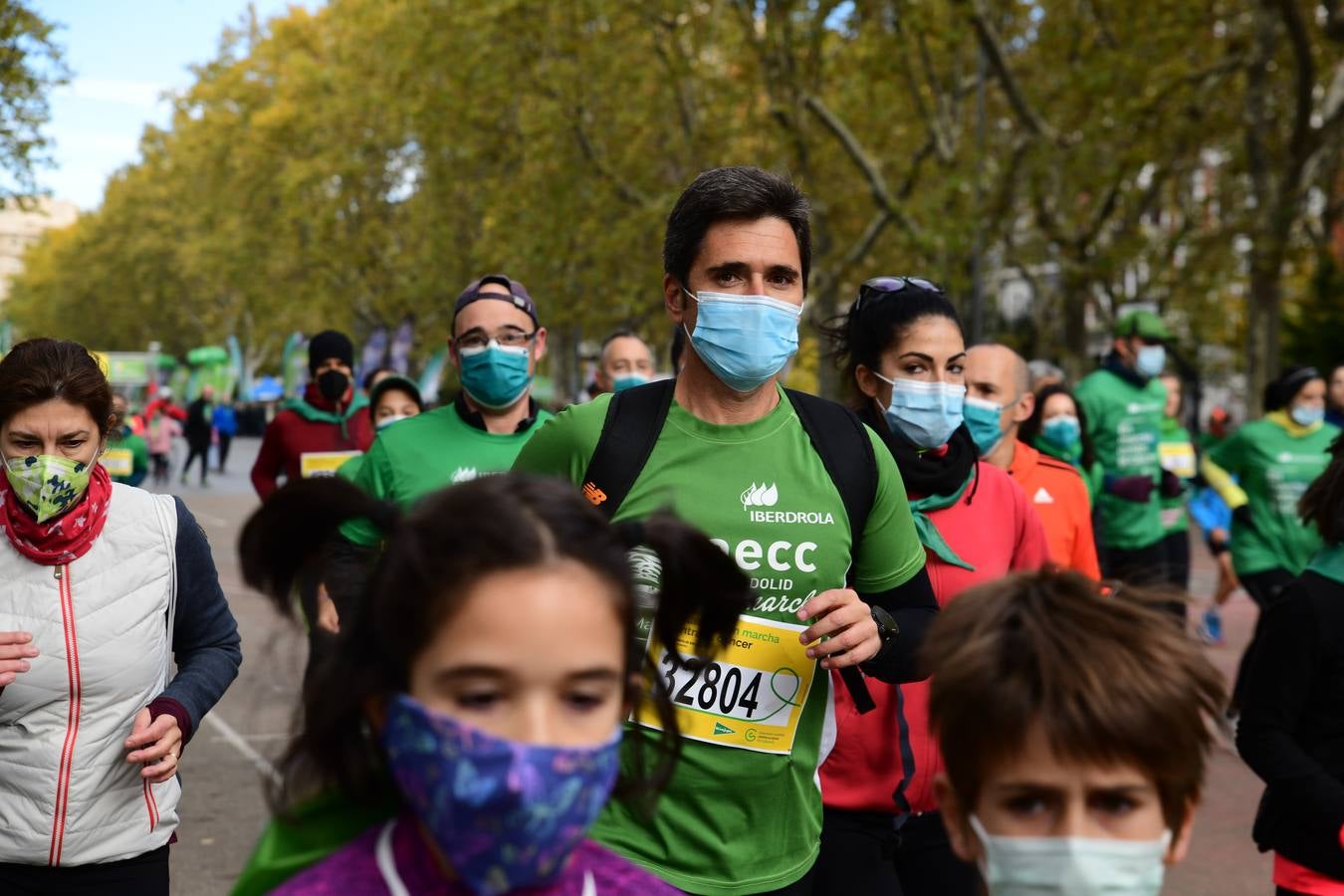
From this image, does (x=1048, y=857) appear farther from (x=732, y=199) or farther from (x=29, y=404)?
(x=29, y=404)

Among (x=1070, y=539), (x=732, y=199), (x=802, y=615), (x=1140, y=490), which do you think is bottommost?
(x=1140, y=490)

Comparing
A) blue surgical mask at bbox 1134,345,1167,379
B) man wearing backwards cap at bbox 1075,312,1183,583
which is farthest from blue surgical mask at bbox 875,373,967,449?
blue surgical mask at bbox 1134,345,1167,379

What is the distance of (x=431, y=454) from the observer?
5.24 meters

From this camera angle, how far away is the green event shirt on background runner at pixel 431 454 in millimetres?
5160

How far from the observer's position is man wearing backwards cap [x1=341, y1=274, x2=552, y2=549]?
521cm

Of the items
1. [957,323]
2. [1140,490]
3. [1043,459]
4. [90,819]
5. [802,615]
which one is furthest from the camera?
[1140,490]

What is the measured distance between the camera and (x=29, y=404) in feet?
11.9

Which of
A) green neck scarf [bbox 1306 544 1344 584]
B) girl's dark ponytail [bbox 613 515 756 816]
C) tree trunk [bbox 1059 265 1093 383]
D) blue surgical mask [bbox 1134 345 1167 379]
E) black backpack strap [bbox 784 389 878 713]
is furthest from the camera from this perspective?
tree trunk [bbox 1059 265 1093 383]

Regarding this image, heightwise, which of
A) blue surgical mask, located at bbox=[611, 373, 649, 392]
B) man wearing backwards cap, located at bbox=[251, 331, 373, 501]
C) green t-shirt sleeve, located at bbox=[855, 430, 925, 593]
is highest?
green t-shirt sleeve, located at bbox=[855, 430, 925, 593]

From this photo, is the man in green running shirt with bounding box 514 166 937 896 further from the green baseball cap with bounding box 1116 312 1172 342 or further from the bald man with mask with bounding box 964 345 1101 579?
the green baseball cap with bounding box 1116 312 1172 342

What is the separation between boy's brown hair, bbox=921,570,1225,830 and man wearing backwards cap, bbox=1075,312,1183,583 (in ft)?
24.7

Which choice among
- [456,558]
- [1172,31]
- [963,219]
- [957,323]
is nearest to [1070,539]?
[957,323]

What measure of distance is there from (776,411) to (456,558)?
1489 millimetres

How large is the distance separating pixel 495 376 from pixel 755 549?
246 centimetres
